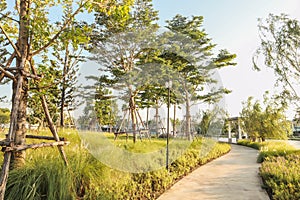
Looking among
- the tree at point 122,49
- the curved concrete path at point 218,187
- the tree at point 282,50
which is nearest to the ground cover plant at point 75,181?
the curved concrete path at point 218,187

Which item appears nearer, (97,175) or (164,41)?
(97,175)

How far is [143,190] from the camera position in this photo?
362cm

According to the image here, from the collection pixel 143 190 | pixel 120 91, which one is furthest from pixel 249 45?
pixel 143 190

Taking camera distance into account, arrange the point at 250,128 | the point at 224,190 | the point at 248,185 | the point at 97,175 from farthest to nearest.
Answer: the point at 250,128, the point at 248,185, the point at 224,190, the point at 97,175

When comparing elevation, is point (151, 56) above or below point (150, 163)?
above

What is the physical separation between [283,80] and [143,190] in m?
7.70

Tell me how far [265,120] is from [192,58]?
6.17 meters

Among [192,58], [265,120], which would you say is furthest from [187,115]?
[265,120]

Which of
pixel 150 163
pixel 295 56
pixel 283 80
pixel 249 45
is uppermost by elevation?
pixel 249 45

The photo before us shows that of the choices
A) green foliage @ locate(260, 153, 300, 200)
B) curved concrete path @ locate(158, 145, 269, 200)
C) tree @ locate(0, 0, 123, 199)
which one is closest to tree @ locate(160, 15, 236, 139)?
curved concrete path @ locate(158, 145, 269, 200)

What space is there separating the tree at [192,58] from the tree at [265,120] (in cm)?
241

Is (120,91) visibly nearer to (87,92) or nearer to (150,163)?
(87,92)

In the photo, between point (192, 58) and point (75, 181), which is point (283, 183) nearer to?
point (75, 181)

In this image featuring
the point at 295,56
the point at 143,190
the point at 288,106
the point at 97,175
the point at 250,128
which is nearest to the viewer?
the point at 97,175
